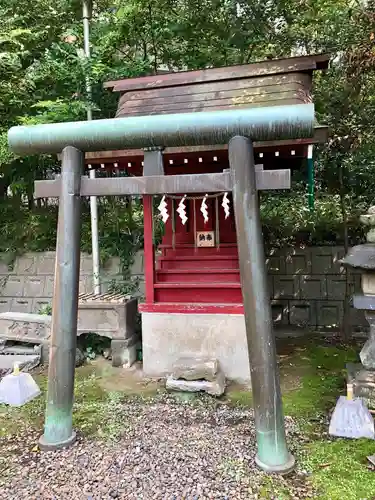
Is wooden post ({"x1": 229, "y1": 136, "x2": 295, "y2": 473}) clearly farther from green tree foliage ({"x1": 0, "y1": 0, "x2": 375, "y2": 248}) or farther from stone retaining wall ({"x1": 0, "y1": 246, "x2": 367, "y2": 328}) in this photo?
stone retaining wall ({"x1": 0, "y1": 246, "x2": 367, "y2": 328})

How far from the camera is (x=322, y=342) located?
739 cm

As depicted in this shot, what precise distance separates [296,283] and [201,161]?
386 cm

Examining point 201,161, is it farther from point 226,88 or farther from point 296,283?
point 296,283

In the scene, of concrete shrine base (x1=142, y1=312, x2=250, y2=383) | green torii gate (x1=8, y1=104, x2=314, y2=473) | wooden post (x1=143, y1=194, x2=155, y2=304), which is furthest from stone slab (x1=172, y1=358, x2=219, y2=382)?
green torii gate (x1=8, y1=104, x2=314, y2=473)

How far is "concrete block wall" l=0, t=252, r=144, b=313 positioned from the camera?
896cm

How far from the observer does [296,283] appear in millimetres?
8367

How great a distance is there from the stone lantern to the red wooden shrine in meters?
1.37

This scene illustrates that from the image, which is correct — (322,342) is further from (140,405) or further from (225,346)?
(140,405)

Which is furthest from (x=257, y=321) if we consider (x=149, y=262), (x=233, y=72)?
(x=233, y=72)

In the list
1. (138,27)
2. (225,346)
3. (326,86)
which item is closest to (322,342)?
(225,346)

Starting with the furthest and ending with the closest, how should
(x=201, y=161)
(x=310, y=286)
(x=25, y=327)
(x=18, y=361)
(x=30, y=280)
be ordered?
(x=30, y=280) < (x=310, y=286) < (x=25, y=327) < (x=18, y=361) < (x=201, y=161)

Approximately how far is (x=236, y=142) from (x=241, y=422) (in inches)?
112

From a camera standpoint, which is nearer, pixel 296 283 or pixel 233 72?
pixel 233 72

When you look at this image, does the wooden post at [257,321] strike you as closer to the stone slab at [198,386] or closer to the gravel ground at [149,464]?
the gravel ground at [149,464]
